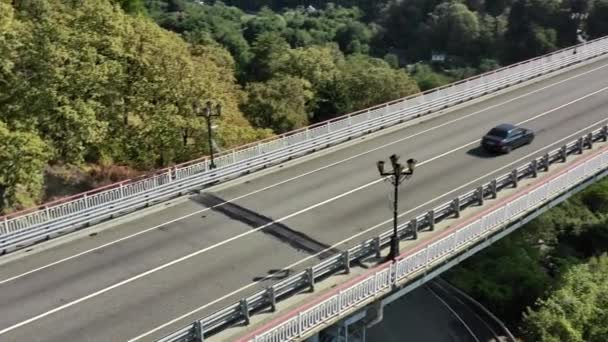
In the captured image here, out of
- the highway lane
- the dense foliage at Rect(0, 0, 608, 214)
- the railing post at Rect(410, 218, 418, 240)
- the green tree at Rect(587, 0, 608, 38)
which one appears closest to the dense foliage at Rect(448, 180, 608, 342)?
the highway lane

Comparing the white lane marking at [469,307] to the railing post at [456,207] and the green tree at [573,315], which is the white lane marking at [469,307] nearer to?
the green tree at [573,315]

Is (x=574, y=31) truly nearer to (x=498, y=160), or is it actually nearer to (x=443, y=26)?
(x=443, y=26)

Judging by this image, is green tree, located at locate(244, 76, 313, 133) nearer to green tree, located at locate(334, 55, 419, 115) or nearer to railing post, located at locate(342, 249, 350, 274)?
green tree, located at locate(334, 55, 419, 115)

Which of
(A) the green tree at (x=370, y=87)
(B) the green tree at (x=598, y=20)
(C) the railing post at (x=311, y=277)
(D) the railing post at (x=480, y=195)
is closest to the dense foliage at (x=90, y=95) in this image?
(C) the railing post at (x=311, y=277)

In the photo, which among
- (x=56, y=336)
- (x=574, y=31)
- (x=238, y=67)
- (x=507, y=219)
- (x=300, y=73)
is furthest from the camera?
(x=574, y=31)

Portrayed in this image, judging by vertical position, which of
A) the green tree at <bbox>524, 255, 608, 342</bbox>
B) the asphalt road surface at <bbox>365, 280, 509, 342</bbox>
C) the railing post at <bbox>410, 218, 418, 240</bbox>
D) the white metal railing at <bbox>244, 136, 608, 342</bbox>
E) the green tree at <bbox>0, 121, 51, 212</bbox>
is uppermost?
the green tree at <bbox>0, 121, 51, 212</bbox>

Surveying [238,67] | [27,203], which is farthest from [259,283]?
[238,67]
